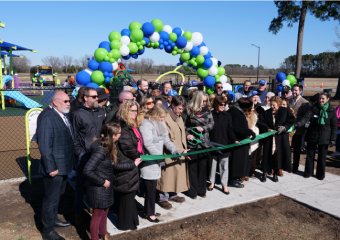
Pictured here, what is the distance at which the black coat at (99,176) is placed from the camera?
293cm

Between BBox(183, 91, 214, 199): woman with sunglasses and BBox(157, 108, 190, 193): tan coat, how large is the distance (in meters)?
0.27

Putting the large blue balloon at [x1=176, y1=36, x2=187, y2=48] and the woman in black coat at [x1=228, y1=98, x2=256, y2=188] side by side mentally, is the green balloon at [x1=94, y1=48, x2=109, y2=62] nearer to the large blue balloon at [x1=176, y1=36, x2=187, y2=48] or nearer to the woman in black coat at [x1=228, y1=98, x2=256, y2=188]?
the large blue balloon at [x1=176, y1=36, x2=187, y2=48]

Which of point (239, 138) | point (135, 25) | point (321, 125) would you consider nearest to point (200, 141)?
point (239, 138)

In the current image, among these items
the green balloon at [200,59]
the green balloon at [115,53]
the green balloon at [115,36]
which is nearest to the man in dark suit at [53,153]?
the green balloon at [115,53]

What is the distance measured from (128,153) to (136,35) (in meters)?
7.10

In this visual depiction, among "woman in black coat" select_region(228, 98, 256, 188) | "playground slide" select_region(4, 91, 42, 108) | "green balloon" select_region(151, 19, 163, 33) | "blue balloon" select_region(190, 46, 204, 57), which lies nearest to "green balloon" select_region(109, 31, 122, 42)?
"green balloon" select_region(151, 19, 163, 33)

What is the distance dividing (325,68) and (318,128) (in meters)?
61.1

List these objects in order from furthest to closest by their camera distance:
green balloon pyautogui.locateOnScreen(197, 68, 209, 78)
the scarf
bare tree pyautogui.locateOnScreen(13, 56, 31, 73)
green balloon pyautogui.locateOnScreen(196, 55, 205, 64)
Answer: bare tree pyautogui.locateOnScreen(13, 56, 31, 73) → green balloon pyautogui.locateOnScreen(197, 68, 209, 78) → green balloon pyautogui.locateOnScreen(196, 55, 205, 64) → the scarf

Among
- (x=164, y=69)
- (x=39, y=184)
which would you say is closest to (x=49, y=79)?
(x=39, y=184)

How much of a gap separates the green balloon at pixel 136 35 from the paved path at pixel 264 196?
20.7ft

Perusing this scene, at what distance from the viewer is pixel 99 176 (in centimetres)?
297

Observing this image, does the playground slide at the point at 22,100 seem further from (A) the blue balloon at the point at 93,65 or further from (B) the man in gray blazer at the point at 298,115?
(B) the man in gray blazer at the point at 298,115

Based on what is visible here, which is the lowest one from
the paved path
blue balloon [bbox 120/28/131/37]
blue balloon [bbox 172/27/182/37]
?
the paved path

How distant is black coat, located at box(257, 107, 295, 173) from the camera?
5.46 m
